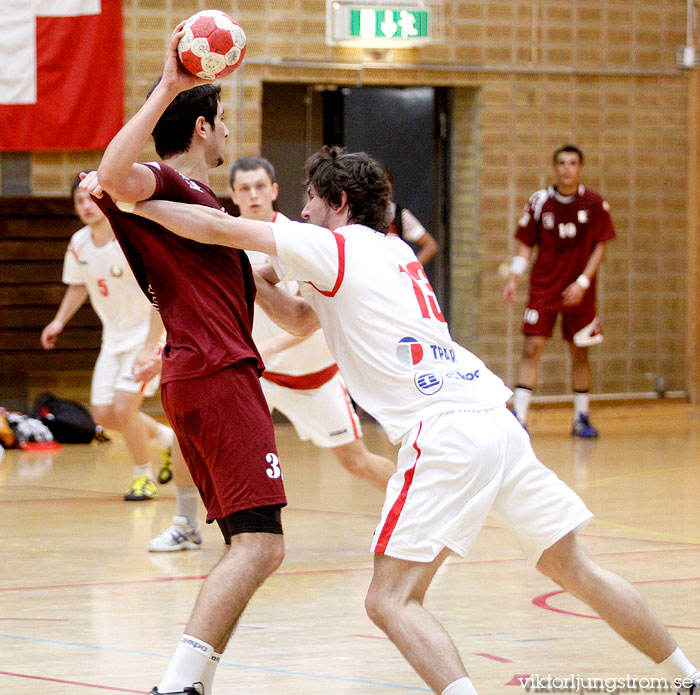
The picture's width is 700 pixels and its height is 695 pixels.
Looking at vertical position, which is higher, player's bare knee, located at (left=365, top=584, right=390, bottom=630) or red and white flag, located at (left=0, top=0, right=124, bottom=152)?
red and white flag, located at (left=0, top=0, right=124, bottom=152)

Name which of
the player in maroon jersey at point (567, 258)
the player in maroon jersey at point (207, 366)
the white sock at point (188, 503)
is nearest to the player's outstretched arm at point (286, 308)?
the player in maroon jersey at point (207, 366)

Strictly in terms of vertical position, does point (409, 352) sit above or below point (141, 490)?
above

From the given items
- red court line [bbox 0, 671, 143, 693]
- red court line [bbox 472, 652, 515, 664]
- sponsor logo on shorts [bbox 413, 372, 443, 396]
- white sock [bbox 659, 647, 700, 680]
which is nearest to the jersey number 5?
sponsor logo on shorts [bbox 413, 372, 443, 396]

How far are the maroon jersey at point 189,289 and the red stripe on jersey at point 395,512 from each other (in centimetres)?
56

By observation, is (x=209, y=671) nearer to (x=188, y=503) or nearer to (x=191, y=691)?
(x=191, y=691)


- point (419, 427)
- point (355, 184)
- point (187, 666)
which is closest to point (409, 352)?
point (419, 427)

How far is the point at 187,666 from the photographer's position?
122 inches

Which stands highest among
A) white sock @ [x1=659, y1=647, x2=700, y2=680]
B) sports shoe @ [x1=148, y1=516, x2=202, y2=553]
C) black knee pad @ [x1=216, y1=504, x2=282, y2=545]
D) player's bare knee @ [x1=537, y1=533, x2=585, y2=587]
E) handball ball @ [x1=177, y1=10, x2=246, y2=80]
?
handball ball @ [x1=177, y1=10, x2=246, y2=80]

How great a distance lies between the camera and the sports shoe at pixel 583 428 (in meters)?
10.1

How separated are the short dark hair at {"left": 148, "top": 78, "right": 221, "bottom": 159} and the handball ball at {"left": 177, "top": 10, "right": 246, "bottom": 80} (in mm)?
156

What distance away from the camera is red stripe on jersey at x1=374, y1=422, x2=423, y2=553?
10.1ft

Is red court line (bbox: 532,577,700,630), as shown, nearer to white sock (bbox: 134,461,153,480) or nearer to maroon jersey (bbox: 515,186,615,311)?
white sock (bbox: 134,461,153,480)

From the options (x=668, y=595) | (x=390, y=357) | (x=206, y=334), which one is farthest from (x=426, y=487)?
(x=668, y=595)

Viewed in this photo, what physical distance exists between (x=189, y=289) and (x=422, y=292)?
0.60 meters
